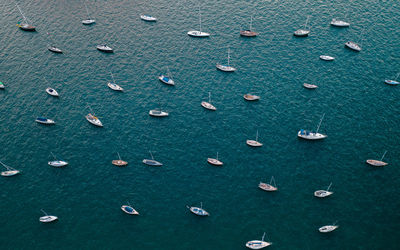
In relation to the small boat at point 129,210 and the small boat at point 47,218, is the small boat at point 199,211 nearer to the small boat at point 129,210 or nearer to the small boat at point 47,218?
A: the small boat at point 129,210

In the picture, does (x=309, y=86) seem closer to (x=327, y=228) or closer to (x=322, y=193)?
(x=322, y=193)

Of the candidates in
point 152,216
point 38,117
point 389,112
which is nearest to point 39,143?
point 38,117

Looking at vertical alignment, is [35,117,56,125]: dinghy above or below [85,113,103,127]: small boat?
below

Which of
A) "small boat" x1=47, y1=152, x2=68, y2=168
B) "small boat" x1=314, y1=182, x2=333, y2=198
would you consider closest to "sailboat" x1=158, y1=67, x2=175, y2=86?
"small boat" x1=47, y1=152, x2=68, y2=168

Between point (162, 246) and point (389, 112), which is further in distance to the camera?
point (389, 112)

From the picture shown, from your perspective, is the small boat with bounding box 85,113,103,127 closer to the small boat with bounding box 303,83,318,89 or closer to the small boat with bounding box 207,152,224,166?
the small boat with bounding box 207,152,224,166

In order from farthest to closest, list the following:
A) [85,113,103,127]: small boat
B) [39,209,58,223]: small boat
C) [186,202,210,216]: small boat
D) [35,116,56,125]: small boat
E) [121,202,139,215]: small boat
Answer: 1. [35,116,56,125]: small boat
2. [85,113,103,127]: small boat
3. [121,202,139,215]: small boat
4. [39,209,58,223]: small boat
5. [186,202,210,216]: small boat

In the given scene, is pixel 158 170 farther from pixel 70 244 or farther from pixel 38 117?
pixel 38 117

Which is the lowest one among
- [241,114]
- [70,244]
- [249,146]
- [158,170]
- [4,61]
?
[70,244]
